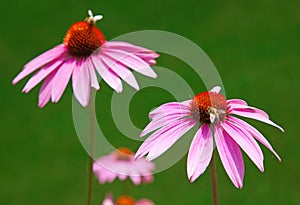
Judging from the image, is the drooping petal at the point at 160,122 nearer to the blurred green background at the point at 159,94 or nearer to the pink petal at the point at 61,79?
the pink petal at the point at 61,79

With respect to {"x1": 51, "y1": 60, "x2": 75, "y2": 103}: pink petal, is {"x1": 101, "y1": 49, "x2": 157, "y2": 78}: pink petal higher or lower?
higher

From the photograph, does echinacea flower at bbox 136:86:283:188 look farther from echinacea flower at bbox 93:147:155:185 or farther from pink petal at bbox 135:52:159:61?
echinacea flower at bbox 93:147:155:185

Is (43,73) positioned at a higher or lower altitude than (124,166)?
higher

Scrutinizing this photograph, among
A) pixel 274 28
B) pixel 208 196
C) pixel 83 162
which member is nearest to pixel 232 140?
pixel 208 196

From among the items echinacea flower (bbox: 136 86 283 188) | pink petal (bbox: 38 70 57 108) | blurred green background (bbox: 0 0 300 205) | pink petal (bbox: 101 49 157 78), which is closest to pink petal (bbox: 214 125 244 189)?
echinacea flower (bbox: 136 86 283 188)

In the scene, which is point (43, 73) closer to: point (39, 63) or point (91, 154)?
point (39, 63)

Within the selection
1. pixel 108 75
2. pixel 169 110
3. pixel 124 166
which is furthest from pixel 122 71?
pixel 124 166
